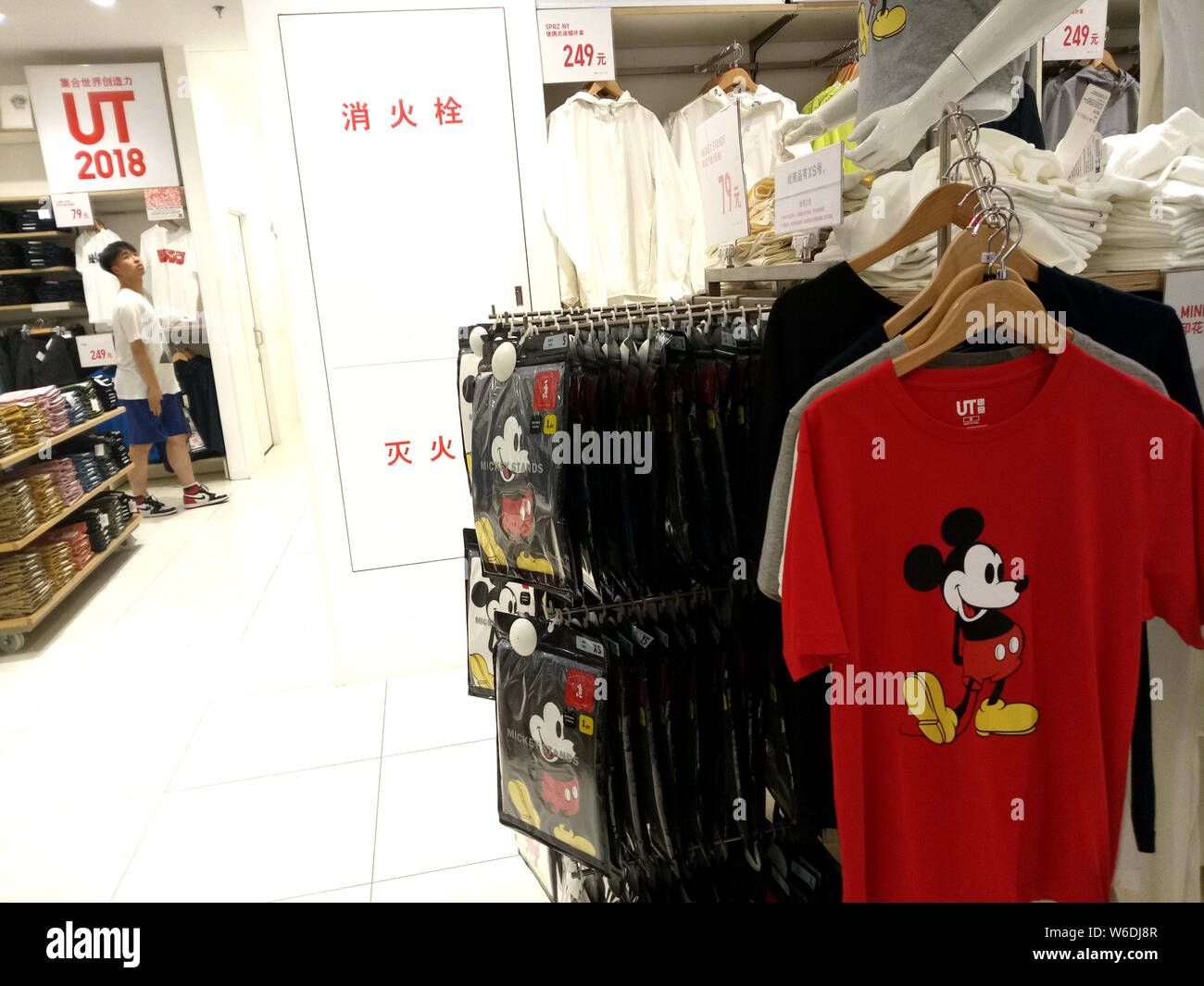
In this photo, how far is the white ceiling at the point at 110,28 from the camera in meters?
5.15

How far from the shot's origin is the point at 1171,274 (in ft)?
4.33

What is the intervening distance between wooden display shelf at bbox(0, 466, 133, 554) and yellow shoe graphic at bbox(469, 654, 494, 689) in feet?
10.2

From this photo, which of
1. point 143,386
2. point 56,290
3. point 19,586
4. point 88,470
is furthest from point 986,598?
point 56,290

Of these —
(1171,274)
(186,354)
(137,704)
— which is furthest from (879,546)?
(186,354)

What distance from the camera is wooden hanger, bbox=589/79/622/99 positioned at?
3.28 meters

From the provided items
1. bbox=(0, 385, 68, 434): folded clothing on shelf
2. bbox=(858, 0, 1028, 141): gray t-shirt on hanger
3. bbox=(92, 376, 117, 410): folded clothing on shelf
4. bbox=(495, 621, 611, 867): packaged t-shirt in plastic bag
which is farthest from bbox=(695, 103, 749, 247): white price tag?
bbox=(92, 376, 117, 410): folded clothing on shelf

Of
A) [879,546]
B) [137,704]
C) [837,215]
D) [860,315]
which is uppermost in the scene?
[837,215]

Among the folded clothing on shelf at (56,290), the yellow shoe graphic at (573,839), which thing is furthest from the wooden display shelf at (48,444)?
the yellow shoe graphic at (573,839)

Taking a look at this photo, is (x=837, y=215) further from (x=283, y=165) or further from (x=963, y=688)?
(x=283, y=165)

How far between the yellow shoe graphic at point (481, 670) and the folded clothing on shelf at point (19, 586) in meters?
3.11

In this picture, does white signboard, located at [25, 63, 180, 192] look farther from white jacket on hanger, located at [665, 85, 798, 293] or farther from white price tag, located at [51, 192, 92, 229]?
white jacket on hanger, located at [665, 85, 798, 293]

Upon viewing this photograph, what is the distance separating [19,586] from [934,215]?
4237 mm
